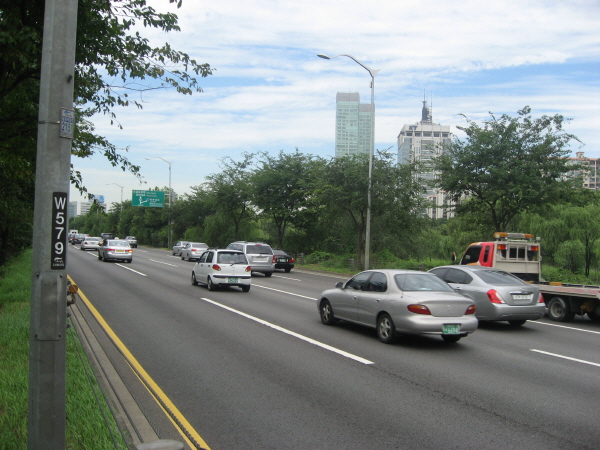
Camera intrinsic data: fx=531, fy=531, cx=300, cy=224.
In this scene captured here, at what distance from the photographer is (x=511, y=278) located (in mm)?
12891

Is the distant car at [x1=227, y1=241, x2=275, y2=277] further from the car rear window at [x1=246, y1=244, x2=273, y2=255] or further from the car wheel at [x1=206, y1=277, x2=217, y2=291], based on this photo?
the car wheel at [x1=206, y1=277, x2=217, y2=291]

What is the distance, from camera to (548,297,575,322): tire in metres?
13.7

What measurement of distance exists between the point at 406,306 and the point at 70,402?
5.86 metres


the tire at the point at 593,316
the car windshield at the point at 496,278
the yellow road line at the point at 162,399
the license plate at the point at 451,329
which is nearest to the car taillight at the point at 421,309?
the license plate at the point at 451,329

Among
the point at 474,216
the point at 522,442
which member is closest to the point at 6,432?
the point at 522,442

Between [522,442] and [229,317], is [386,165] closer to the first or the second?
[229,317]

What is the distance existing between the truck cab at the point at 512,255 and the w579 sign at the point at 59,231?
1392cm

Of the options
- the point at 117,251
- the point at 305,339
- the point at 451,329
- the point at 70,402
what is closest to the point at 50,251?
the point at 70,402

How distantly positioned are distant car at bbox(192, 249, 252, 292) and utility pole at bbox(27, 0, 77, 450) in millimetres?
14953

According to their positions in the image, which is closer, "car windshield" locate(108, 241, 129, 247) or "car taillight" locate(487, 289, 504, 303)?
"car taillight" locate(487, 289, 504, 303)

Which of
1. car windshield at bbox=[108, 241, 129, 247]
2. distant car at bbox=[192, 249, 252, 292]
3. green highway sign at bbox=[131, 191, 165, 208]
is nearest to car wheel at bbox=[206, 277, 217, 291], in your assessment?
distant car at bbox=[192, 249, 252, 292]

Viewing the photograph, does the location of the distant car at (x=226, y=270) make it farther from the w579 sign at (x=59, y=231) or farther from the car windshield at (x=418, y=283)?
the w579 sign at (x=59, y=231)

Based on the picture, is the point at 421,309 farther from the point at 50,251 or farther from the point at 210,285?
the point at 210,285

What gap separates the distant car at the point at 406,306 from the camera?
374 inches
